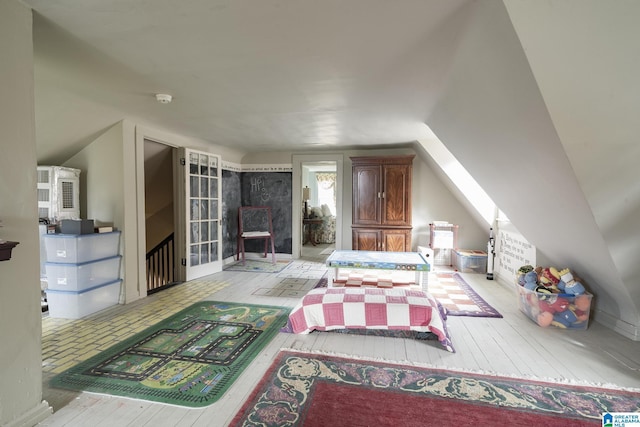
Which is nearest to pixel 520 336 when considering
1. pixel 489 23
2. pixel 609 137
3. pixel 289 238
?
pixel 609 137

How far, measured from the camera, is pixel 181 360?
2219mm

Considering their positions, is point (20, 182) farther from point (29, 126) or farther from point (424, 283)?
Answer: point (424, 283)


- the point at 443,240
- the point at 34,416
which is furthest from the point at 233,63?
the point at 443,240

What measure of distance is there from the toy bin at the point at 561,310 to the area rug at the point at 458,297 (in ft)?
1.22

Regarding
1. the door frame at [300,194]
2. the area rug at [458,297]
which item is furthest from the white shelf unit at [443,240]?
the door frame at [300,194]

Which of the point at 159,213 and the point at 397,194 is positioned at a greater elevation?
the point at 397,194

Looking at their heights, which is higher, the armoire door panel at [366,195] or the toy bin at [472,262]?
the armoire door panel at [366,195]

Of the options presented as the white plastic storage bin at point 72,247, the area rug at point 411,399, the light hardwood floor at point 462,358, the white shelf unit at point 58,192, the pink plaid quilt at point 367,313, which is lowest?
the light hardwood floor at point 462,358

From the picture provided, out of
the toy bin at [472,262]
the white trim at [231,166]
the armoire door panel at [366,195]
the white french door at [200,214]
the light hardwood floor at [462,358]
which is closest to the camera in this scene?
the light hardwood floor at [462,358]

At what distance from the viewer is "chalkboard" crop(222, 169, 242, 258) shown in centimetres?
567

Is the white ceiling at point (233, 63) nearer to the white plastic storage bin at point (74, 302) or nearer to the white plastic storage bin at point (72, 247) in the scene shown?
the white plastic storage bin at point (72, 247)

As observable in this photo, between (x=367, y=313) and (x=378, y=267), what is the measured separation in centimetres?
97

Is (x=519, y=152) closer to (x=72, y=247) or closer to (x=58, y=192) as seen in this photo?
(x=72, y=247)

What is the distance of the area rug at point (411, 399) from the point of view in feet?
5.25
